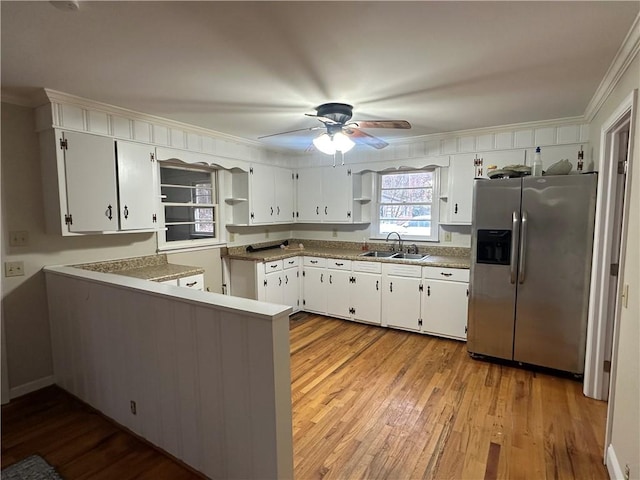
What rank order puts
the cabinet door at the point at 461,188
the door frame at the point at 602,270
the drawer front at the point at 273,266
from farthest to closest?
the drawer front at the point at 273,266
the cabinet door at the point at 461,188
the door frame at the point at 602,270

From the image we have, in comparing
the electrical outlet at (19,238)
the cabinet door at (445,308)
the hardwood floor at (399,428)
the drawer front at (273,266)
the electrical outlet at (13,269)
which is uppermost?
the electrical outlet at (19,238)

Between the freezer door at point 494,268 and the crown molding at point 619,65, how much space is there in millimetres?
795

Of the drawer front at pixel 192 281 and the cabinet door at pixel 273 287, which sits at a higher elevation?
the drawer front at pixel 192 281

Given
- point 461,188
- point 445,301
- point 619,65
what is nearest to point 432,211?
point 461,188

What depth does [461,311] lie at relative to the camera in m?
3.62

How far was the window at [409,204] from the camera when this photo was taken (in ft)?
14.5

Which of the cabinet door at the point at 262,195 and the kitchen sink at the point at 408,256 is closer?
the kitchen sink at the point at 408,256

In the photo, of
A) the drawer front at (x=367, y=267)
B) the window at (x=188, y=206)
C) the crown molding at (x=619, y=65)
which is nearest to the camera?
the crown molding at (x=619, y=65)

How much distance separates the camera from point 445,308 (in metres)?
3.72

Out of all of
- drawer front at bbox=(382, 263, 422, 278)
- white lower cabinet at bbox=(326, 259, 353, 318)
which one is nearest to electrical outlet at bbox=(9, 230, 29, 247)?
white lower cabinet at bbox=(326, 259, 353, 318)

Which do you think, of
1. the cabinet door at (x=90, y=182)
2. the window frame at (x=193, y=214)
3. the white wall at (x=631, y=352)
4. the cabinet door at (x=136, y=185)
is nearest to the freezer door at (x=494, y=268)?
the white wall at (x=631, y=352)

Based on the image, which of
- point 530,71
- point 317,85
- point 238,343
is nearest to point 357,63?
point 317,85

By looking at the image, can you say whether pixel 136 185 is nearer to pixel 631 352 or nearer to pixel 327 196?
pixel 327 196

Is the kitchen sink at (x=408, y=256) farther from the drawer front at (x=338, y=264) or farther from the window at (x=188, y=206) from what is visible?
the window at (x=188, y=206)
